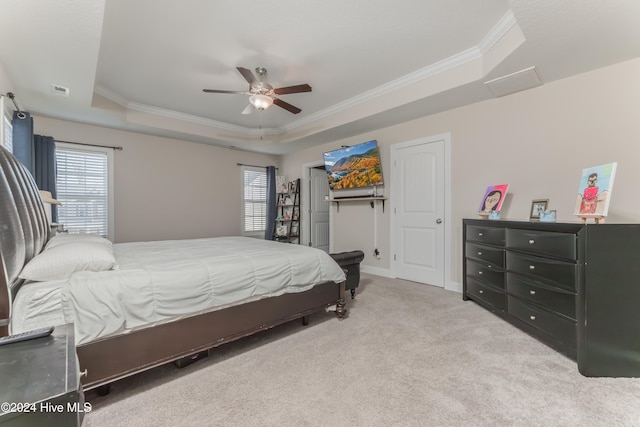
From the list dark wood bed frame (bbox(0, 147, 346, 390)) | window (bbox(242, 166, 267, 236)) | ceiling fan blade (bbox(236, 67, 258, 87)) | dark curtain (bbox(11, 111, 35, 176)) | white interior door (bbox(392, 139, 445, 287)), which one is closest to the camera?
dark wood bed frame (bbox(0, 147, 346, 390))

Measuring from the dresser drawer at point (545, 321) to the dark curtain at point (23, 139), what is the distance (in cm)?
516

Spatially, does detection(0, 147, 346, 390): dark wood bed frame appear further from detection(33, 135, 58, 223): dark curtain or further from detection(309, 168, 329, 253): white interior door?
detection(309, 168, 329, 253): white interior door

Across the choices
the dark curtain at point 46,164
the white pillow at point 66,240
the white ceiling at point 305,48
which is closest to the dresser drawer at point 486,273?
the white ceiling at point 305,48

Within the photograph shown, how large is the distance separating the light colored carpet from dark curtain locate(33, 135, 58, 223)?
3188mm

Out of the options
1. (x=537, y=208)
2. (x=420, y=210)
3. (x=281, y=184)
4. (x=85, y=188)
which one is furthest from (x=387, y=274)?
(x=85, y=188)

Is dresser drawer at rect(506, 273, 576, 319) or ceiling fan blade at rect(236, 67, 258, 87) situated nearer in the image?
dresser drawer at rect(506, 273, 576, 319)

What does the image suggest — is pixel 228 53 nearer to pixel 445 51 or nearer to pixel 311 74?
pixel 311 74

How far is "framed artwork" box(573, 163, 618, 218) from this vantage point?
182 centimetres

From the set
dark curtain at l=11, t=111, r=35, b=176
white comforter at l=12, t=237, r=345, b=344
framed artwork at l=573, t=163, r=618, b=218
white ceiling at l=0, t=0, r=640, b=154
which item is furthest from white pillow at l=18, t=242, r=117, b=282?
framed artwork at l=573, t=163, r=618, b=218

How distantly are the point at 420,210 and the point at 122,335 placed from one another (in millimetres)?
3526

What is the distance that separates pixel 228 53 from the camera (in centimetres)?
270

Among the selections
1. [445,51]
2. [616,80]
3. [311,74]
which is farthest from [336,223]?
[616,80]

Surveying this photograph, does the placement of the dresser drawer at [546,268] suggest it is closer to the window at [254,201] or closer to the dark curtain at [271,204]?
the dark curtain at [271,204]

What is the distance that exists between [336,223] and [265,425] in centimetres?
392
